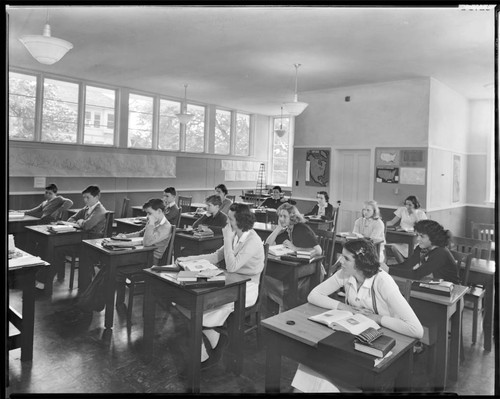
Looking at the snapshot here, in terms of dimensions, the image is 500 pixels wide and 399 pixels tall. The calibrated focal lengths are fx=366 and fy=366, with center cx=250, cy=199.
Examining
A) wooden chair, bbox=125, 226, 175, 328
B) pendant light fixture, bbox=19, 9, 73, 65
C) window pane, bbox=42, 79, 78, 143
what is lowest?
wooden chair, bbox=125, 226, 175, 328

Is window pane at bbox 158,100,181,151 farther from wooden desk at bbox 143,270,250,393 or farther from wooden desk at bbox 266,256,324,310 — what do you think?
wooden desk at bbox 143,270,250,393

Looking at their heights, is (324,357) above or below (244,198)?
below

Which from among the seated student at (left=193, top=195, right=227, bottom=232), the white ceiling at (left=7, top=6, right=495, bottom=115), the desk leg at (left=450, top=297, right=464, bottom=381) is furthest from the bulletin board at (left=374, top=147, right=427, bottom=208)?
the desk leg at (left=450, top=297, right=464, bottom=381)

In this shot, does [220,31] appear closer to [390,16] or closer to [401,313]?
[390,16]

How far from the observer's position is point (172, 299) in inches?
90.0

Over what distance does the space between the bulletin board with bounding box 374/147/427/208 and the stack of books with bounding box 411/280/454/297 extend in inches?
164

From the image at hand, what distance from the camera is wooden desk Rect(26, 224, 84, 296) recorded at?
11.3ft

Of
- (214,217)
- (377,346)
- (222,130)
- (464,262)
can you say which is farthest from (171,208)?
(377,346)

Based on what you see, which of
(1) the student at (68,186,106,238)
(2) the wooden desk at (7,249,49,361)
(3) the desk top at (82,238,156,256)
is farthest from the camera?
(1) the student at (68,186,106,238)

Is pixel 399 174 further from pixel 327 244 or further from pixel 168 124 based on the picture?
pixel 168 124

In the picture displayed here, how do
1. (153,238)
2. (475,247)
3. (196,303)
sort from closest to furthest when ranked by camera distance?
(196,303) < (475,247) < (153,238)

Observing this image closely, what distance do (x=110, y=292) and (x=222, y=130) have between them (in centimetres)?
415

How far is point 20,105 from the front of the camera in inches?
87.6

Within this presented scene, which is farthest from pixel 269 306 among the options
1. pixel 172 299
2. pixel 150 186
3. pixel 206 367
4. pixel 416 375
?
pixel 150 186
